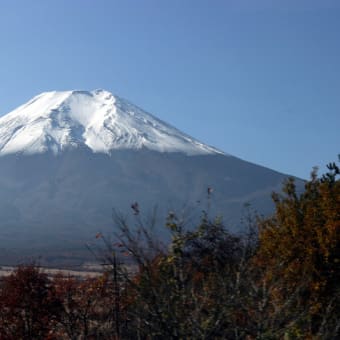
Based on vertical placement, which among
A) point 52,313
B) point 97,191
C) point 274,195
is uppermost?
point 97,191

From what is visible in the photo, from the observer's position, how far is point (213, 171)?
199 meters

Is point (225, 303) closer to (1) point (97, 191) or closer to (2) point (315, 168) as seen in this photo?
(2) point (315, 168)

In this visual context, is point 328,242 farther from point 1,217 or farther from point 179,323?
point 1,217

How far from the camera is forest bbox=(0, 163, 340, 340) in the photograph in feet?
24.7

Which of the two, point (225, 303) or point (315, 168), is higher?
point (315, 168)

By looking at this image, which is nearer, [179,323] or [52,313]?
[179,323]

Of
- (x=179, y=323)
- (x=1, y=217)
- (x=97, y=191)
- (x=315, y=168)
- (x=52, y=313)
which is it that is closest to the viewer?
(x=179, y=323)

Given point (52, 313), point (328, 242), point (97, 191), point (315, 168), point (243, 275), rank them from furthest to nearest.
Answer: point (97, 191), point (52, 313), point (315, 168), point (328, 242), point (243, 275)

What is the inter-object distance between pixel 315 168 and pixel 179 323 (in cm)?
1112

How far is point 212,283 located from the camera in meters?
8.98

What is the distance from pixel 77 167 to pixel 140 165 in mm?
16402

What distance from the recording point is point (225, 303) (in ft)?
24.6

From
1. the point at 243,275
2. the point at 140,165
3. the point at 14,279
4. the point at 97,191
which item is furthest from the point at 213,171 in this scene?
the point at 243,275

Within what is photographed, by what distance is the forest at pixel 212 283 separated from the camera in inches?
297
